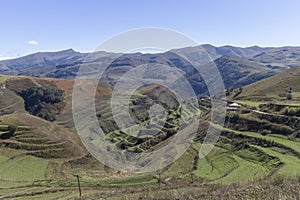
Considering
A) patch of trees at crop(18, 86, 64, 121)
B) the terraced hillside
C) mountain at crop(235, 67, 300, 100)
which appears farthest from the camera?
patch of trees at crop(18, 86, 64, 121)

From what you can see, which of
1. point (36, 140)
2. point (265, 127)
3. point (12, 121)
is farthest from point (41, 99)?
point (265, 127)

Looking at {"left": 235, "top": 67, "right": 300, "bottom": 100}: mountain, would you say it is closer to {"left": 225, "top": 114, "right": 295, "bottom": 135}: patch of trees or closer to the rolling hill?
the rolling hill

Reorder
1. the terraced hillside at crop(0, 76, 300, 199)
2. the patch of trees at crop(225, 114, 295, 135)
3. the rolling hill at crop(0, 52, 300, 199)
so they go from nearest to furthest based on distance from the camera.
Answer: the rolling hill at crop(0, 52, 300, 199), the terraced hillside at crop(0, 76, 300, 199), the patch of trees at crop(225, 114, 295, 135)

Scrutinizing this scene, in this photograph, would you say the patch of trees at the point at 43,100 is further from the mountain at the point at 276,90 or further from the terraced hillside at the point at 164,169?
the mountain at the point at 276,90

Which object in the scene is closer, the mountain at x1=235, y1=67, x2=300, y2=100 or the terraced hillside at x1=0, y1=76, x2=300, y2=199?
the terraced hillside at x1=0, y1=76, x2=300, y2=199

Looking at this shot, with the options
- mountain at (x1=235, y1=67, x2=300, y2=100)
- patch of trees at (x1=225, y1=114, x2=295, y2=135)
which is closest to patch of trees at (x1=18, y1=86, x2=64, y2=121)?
mountain at (x1=235, y1=67, x2=300, y2=100)

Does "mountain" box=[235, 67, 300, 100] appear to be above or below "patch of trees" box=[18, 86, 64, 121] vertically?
above

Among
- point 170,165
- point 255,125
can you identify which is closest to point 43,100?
point 170,165

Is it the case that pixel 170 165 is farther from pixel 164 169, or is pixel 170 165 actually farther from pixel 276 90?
pixel 276 90

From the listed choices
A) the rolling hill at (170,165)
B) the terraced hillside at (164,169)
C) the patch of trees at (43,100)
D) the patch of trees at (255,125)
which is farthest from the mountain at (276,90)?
the patch of trees at (43,100)
